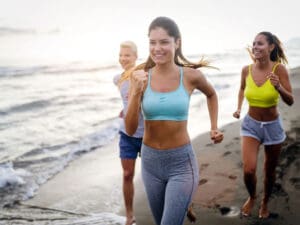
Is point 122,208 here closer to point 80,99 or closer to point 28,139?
point 28,139

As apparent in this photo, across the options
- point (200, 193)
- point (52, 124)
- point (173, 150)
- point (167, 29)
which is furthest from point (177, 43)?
point (52, 124)

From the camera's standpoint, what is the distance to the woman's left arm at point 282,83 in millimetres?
4027

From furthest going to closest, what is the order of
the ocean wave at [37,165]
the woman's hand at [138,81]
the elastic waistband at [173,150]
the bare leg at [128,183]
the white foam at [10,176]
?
the white foam at [10,176]
the ocean wave at [37,165]
the bare leg at [128,183]
the elastic waistband at [173,150]
the woman's hand at [138,81]

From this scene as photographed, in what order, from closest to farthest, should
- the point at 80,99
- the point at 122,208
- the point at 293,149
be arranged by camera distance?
the point at 122,208 → the point at 293,149 → the point at 80,99

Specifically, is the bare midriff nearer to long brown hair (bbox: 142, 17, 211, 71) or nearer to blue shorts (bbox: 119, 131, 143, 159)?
long brown hair (bbox: 142, 17, 211, 71)

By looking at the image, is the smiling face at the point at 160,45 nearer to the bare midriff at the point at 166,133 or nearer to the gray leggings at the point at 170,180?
the bare midriff at the point at 166,133

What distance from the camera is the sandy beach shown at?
4.75m

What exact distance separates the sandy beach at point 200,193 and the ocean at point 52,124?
56 centimetres

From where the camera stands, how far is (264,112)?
14.4 feet

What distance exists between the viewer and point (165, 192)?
2.91 m

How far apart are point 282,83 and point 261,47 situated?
1.49ft

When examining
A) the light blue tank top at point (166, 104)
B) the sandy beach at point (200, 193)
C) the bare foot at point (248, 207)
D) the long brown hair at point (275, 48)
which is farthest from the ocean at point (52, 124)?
the bare foot at point (248, 207)

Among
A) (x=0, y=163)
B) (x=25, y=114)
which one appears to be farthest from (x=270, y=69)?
(x=25, y=114)

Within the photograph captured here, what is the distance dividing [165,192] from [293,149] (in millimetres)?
4162
